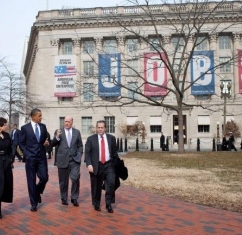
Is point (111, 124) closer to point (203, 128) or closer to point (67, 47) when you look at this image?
point (203, 128)

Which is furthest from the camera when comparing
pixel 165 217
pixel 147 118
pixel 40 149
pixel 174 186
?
pixel 147 118

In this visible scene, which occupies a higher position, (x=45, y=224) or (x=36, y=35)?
(x=36, y=35)

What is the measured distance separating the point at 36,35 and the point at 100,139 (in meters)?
54.3

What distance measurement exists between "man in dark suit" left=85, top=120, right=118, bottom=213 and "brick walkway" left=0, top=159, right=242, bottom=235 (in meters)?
0.33

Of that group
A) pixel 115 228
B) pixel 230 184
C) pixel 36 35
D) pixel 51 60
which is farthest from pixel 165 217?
pixel 36 35

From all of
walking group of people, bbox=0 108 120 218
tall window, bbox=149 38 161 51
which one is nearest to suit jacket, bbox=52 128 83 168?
walking group of people, bbox=0 108 120 218

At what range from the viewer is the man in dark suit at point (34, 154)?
7.19 meters

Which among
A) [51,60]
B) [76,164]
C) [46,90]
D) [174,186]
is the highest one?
[51,60]

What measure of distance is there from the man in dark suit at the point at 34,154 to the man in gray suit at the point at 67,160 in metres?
0.46

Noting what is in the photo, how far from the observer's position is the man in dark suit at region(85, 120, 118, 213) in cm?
713

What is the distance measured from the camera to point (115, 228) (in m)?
5.84

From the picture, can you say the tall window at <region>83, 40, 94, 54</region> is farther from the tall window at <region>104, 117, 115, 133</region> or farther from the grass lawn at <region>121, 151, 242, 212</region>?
the grass lawn at <region>121, 151, 242, 212</region>

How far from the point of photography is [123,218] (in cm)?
659

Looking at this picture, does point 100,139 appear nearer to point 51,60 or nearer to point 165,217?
point 165,217
